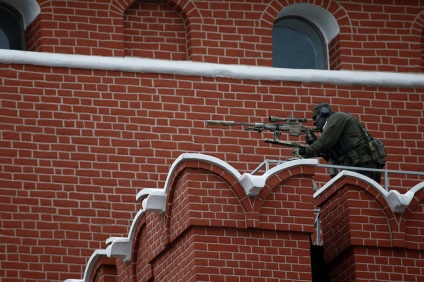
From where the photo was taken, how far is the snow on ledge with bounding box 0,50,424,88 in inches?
1133

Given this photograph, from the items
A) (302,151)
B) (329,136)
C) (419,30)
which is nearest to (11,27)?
(419,30)

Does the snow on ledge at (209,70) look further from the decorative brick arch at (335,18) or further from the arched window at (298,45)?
the arched window at (298,45)

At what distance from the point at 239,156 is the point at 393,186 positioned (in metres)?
2.06

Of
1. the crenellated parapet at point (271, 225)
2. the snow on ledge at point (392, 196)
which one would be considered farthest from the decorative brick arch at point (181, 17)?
the snow on ledge at point (392, 196)

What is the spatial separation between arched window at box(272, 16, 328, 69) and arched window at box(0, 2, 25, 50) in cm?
344

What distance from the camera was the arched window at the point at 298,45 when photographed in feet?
98.9

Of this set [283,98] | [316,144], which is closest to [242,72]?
[283,98]

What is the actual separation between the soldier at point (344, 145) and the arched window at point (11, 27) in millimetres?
5727

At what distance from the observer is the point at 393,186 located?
→ 29.0 m

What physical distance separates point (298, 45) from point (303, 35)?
21 centimetres

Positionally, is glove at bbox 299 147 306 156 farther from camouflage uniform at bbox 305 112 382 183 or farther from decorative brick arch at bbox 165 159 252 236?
decorative brick arch at bbox 165 159 252 236

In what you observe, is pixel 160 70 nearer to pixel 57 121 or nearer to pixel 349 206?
pixel 57 121

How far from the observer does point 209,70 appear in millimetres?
29219

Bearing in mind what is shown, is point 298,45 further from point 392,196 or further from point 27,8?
point 392,196
